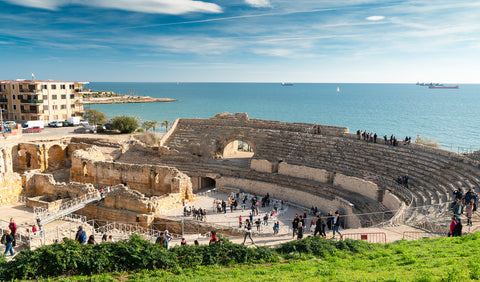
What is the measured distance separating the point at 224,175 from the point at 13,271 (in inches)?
825

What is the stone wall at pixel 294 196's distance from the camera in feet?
71.7

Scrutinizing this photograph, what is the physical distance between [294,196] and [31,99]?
41.7m

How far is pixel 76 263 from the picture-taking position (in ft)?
34.1

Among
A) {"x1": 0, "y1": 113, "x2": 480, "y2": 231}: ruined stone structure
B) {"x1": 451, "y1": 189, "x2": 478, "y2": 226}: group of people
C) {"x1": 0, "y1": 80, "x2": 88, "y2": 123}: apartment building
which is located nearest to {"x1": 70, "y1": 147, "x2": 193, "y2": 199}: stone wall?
{"x1": 0, "y1": 113, "x2": 480, "y2": 231}: ruined stone structure

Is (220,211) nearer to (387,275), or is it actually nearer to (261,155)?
(261,155)

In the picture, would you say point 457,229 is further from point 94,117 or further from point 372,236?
point 94,117

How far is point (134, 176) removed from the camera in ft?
92.6

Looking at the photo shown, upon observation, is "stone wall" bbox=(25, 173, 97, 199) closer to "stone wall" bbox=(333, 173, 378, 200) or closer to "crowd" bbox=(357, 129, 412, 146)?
"stone wall" bbox=(333, 173, 378, 200)

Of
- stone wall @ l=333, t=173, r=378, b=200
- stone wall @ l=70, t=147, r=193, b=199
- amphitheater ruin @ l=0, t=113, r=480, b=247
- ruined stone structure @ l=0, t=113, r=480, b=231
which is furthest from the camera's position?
stone wall @ l=70, t=147, r=193, b=199

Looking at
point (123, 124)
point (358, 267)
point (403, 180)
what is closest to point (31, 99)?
point (123, 124)

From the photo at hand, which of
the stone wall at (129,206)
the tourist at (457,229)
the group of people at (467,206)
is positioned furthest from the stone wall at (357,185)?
the stone wall at (129,206)

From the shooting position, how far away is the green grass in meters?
8.85

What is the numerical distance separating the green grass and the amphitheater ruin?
3968 mm

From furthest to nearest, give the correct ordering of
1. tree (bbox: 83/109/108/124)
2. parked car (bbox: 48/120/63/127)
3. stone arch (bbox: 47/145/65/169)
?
1. tree (bbox: 83/109/108/124)
2. parked car (bbox: 48/120/63/127)
3. stone arch (bbox: 47/145/65/169)
